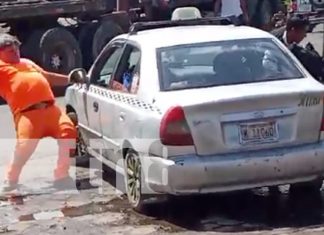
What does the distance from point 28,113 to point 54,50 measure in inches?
334

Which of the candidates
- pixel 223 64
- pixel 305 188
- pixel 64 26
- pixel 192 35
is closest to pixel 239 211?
pixel 305 188

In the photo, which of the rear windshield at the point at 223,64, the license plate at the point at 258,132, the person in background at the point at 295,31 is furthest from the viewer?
the person in background at the point at 295,31

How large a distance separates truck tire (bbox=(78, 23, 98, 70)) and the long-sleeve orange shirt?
910 centimetres

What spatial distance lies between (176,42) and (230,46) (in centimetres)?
46

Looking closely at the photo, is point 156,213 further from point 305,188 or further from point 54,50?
point 54,50

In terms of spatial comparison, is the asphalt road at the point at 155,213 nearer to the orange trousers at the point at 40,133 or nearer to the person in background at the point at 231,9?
the orange trousers at the point at 40,133

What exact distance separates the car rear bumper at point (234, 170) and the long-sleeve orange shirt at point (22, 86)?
1.89 metres

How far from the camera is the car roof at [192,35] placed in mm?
8562

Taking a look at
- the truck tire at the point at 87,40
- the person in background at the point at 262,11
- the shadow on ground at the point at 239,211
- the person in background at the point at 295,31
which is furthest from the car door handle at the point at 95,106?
the person in background at the point at 262,11

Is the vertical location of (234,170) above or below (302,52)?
below

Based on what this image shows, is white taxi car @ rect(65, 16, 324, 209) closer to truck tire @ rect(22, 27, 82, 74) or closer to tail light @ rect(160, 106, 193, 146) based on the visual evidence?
tail light @ rect(160, 106, 193, 146)

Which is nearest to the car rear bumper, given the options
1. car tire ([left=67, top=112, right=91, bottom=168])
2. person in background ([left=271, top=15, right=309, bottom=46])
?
car tire ([left=67, top=112, right=91, bottom=168])

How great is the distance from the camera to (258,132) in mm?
7707

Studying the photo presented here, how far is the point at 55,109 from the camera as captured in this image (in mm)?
9453
